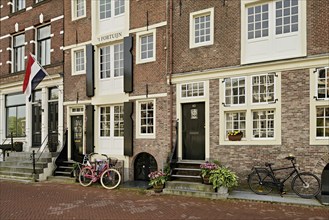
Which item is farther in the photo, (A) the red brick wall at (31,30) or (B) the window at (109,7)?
(A) the red brick wall at (31,30)

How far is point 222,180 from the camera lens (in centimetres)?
938

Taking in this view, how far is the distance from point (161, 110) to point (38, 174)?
6.34 m

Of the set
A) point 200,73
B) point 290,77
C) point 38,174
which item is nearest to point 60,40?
point 38,174

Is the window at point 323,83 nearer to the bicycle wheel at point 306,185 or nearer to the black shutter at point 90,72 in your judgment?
the bicycle wheel at point 306,185

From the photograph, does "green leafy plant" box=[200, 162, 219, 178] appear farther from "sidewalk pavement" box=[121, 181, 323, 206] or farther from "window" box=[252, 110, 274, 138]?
"window" box=[252, 110, 274, 138]

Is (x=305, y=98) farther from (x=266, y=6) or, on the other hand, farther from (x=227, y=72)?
(x=266, y=6)

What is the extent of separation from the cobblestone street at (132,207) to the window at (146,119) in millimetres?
2561

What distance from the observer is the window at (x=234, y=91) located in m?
10.6

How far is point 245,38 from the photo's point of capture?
1062 centimetres

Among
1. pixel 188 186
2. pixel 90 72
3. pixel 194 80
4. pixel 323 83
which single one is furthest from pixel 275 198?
pixel 90 72

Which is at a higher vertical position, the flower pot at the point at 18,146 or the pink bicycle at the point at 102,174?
the flower pot at the point at 18,146

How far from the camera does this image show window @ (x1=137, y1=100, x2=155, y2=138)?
1250 centimetres

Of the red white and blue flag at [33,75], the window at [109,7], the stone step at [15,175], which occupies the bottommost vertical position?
the stone step at [15,175]

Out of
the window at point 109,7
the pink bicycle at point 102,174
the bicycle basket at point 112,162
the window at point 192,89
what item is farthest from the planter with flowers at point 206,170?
the window at point 109,7
